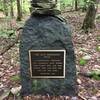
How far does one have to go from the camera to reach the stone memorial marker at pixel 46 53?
4383mm

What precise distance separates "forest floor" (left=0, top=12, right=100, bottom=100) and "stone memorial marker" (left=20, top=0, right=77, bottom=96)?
1.61ft

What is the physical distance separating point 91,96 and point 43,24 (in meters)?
1.77

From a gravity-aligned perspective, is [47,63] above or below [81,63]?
above

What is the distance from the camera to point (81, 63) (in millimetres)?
6500

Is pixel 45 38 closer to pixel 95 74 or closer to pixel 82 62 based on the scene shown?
pixel 95 74

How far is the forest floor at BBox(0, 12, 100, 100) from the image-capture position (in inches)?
197

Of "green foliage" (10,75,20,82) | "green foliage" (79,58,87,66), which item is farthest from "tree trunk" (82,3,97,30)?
"green foliage" (10,75,20,82)

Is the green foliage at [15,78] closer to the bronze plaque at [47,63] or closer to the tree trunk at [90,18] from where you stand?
the bronze plaque at [47,63]

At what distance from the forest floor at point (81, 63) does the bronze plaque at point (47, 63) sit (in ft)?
2.43

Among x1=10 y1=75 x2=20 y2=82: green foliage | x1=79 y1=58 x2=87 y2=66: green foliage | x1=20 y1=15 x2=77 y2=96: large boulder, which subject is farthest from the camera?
x1=79 y1=58 x2=87 y2=66: green foliage

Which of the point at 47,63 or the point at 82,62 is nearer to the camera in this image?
the point at 47,63

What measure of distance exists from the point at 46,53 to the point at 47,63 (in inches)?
8.2

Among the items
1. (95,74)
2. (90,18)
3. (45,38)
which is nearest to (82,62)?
(95,74)

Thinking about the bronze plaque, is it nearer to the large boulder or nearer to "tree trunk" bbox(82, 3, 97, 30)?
the large boulder
